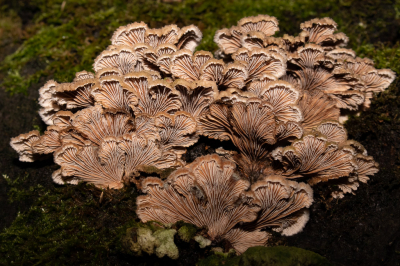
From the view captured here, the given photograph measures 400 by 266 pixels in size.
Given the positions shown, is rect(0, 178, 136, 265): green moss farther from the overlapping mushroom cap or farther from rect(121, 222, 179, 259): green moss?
the overlapping mushroom cap

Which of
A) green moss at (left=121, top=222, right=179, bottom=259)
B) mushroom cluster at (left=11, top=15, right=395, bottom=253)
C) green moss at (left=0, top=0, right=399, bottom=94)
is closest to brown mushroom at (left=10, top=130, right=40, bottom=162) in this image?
mushroom cluster at (left=11, top=15, right=395, bottom=253)

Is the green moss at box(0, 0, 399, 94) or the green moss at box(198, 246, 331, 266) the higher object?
the green moss at box(0, 0, 399, 94)

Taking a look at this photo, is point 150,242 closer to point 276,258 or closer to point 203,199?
point 203,199

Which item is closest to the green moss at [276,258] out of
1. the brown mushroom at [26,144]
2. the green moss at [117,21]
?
the brown mushroom at [26,144]

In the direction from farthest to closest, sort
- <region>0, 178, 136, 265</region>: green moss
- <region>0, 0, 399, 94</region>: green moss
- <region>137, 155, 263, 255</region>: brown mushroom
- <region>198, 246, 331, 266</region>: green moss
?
<region>0, 0, 399, 94</region>: green moss, <region>0, 178, 136, 265</region>: green moss, <region>137, 155, 263, 255</region>: brown mushroom, <region>198, 246, 331, 266</region>: green moss

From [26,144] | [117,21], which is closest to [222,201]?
[26,144]

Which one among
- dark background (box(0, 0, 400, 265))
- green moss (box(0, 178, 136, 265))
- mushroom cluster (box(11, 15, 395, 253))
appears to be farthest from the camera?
dark background (box(0, 0, 400, 265))

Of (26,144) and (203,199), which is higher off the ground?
(203,199)

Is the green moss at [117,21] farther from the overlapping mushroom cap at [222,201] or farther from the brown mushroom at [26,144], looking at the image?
the overlapping mushroom cap at [222,201]
